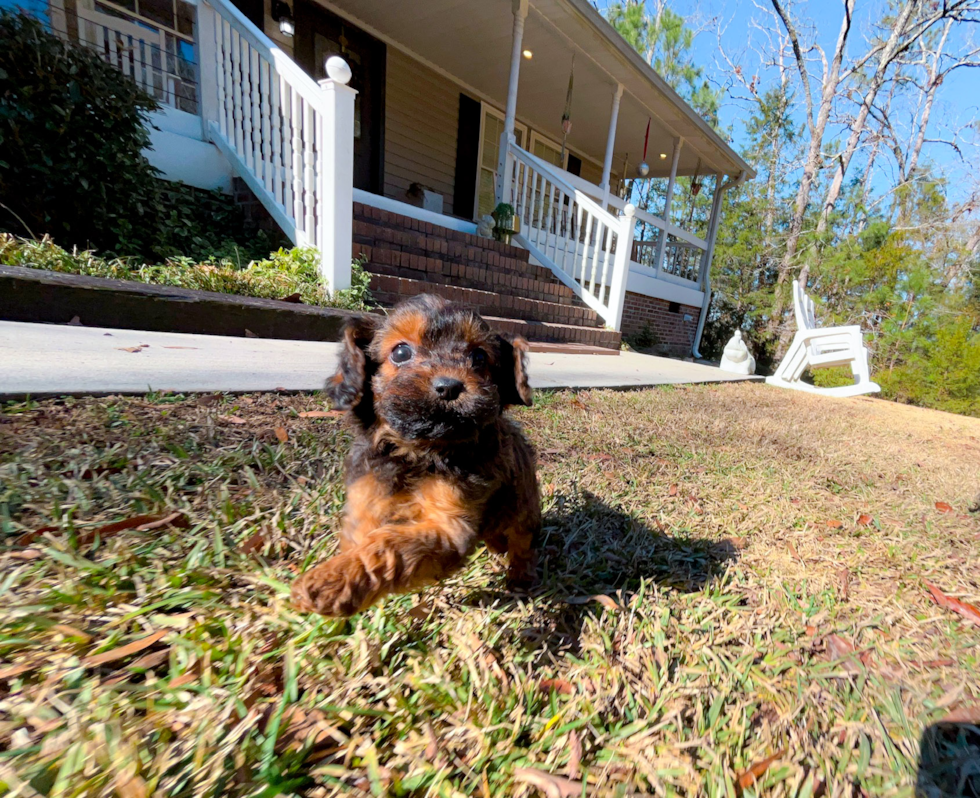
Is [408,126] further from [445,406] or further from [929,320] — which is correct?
[929,320]

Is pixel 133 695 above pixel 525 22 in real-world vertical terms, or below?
below

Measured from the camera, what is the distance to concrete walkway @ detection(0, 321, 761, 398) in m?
2.78

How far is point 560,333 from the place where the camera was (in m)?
9.81

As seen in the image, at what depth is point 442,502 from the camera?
166cm

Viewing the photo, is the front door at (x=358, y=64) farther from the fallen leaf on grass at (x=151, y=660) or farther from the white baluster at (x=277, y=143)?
the fallen leaf on grass at (x=151, y=660)

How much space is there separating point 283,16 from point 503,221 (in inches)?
234

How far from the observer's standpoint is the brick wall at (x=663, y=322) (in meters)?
14.9

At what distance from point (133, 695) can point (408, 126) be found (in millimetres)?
14418

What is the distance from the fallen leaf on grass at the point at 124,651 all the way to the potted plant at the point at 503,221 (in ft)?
33.9

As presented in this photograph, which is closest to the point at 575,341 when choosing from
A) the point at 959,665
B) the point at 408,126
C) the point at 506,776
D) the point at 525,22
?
the point at 525,22

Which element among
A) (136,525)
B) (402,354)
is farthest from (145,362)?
(402,354)

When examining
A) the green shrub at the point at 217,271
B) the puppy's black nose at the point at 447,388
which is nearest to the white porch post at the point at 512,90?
the green shrub at the point at 217,271

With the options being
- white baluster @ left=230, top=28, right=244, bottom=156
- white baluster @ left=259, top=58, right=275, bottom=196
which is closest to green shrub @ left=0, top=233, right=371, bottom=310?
white baluster @ left=259, top=58, right=275, bottom=196

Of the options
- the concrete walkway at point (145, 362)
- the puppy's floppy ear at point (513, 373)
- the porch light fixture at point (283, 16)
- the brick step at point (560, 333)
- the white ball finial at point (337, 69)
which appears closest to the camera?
the puppy's floppy ear at point (513, 373)
